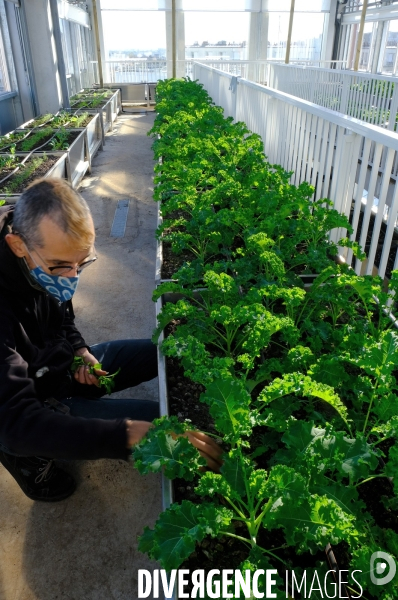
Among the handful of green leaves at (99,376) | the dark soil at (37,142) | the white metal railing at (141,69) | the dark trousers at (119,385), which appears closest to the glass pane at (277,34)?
the white metal railing at (141,69)

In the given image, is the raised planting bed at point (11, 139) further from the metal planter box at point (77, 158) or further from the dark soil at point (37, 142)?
the metal planter box at point (77, 158)

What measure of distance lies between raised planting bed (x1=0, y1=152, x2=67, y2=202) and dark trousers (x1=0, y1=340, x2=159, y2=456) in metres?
2.57

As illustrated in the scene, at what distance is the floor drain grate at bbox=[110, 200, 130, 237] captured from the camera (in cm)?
550

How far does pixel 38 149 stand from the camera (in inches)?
241

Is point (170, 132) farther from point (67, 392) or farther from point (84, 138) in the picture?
point (67, 392)

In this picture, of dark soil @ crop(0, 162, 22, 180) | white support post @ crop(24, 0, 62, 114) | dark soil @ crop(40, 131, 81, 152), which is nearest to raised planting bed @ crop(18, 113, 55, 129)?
dark soil @ crop(40, 131, 81, 152)

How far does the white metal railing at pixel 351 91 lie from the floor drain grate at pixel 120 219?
11.6 ft

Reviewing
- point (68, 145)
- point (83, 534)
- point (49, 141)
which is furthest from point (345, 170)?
point (49, 141)

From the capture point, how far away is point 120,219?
5.89 meters

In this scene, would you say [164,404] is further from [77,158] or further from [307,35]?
[307,35]

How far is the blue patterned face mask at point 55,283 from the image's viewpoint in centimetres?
176

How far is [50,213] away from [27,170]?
408cm

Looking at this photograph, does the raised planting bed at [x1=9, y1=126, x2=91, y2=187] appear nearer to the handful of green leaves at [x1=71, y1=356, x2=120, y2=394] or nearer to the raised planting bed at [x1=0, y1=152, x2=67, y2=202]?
the raised planting bed at [x1=0, y1=152, x2=67, y2=202]

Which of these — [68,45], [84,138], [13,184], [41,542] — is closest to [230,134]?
[13,184]
